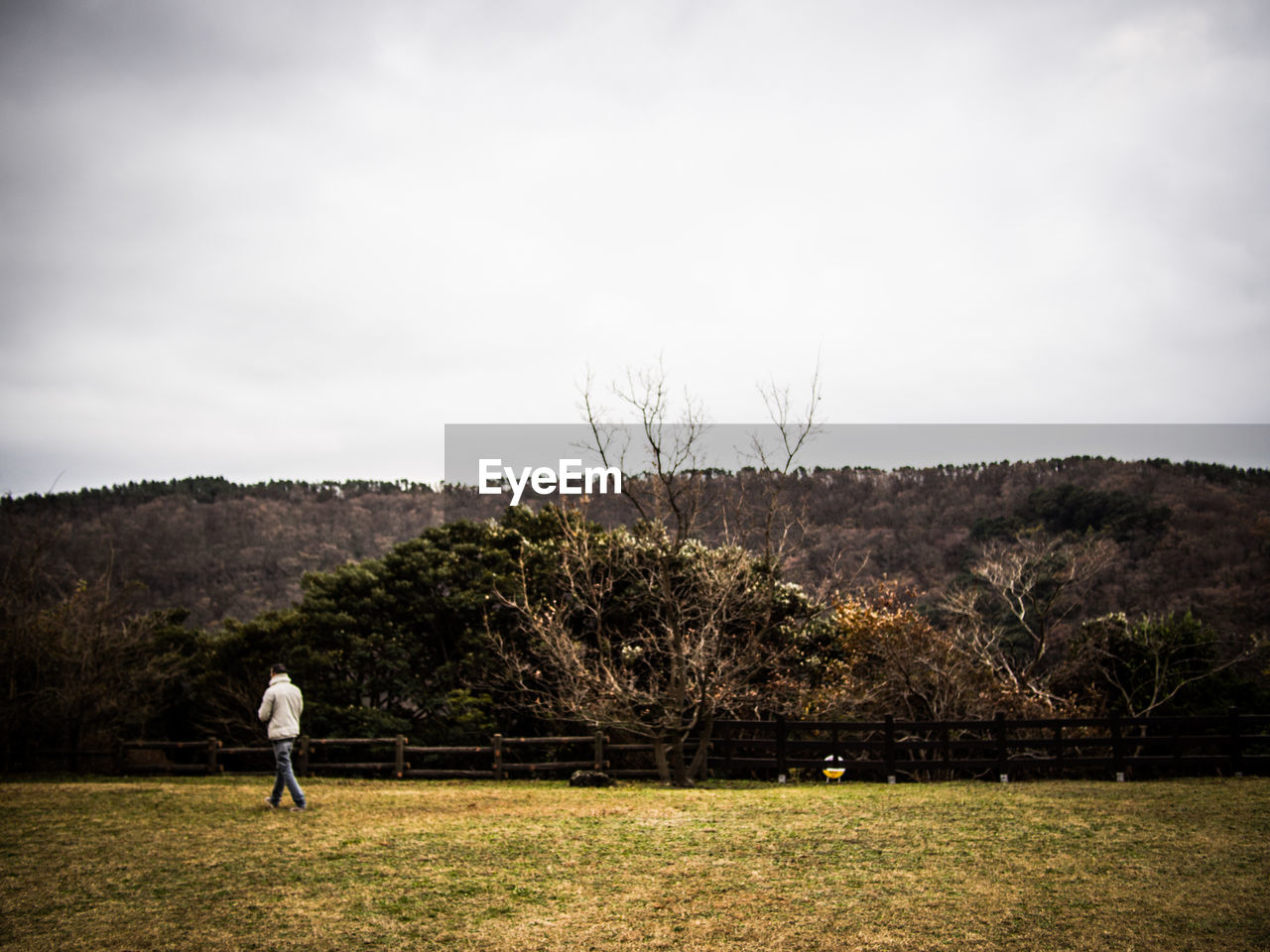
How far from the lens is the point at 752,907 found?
6.55 meters

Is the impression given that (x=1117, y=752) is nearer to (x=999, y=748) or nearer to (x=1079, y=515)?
(x=999, y=748)

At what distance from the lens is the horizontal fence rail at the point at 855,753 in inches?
577

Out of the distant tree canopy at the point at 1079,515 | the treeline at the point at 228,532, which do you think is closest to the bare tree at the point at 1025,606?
the distant tree canopy at the point at 1079,515

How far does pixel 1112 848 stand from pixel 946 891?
2530 millimetres

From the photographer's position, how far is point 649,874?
25.1ft

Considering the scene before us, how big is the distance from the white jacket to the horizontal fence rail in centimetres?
666

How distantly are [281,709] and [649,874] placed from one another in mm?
5402

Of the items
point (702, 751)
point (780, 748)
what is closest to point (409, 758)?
point (702, 751)

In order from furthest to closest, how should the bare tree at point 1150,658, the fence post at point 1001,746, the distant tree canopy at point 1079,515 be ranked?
1. the distant tree canopy at point 1079,515
2. the bare tree at point 1150,658
3. the fence post at point 1001,746

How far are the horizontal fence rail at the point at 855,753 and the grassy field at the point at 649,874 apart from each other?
277 cm

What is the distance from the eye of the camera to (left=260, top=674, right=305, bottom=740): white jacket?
1070cm

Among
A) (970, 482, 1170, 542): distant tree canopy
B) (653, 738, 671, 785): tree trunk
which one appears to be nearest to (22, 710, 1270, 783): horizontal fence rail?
(653, 738, 671, 785): tree trunk

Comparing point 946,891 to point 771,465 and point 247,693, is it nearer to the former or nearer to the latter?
point 771,465

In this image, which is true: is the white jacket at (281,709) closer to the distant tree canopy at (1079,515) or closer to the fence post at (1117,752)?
the fence post at (1117,752)
